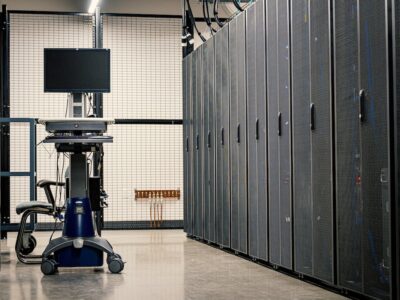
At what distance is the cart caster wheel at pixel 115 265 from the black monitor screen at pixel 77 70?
1716 millimetres

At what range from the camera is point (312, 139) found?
4922 mm

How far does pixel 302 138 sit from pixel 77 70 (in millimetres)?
2556

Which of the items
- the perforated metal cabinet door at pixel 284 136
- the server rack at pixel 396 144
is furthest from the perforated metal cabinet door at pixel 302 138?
the server rack at pixel 396 144

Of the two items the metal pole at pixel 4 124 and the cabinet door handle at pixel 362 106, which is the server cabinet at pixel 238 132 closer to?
the cabinet door handle at pixel 362 106

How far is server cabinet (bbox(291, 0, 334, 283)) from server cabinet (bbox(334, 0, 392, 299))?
16cm

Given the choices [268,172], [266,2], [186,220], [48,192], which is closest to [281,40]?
[266,2]

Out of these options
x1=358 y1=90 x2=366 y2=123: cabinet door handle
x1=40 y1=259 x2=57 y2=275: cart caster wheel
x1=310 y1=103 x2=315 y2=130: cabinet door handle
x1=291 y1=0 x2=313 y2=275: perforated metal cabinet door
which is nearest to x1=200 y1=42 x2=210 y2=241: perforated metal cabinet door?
x1=40 y1=259 x2=57 y2=275: cart caster wheel

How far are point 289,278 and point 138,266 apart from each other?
1552 millimetres

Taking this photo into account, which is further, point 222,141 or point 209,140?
point 209,140

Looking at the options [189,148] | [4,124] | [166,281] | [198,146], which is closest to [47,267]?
[166,281]

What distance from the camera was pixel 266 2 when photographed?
19.3 feet

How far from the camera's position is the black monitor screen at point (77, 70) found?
671 centimetres

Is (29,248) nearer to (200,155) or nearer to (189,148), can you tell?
(200,155)

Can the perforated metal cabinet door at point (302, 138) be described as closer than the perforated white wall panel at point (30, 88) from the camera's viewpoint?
Yes
